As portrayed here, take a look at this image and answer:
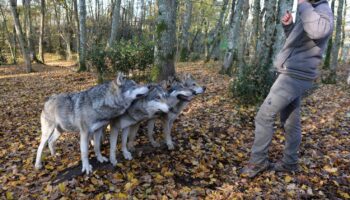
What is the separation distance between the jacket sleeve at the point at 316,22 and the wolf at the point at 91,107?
2303mm

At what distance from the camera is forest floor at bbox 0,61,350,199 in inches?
150

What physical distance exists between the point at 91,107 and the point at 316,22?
324 cm

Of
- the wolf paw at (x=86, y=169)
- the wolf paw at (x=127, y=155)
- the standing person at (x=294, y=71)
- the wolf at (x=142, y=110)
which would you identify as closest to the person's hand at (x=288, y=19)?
the standing person at (x=294, y=71)

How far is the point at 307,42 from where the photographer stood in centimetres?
350

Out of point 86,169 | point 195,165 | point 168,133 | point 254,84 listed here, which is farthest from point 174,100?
point 254,84

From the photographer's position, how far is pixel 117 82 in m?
3.85

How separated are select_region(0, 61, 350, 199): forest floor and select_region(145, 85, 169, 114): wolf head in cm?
100

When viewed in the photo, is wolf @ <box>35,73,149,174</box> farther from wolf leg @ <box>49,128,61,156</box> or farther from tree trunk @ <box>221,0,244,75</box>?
tree trunk @ <box>221,0,244,75</box>

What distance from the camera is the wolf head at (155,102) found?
4.10m

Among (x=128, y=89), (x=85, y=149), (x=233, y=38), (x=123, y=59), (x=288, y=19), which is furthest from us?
(x=233, y=38)

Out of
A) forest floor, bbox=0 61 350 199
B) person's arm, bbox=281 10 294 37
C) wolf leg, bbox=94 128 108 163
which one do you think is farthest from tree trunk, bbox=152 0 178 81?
person's arm, bbox=281 10 294 37

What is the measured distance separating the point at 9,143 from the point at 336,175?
6609 millimetres

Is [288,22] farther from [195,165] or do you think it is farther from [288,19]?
[195,165]

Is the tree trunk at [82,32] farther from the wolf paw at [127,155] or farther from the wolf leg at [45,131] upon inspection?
the wolf paw at [127,155]
